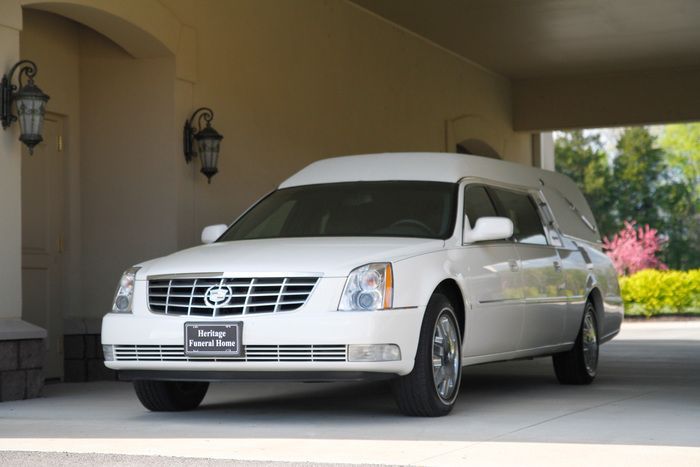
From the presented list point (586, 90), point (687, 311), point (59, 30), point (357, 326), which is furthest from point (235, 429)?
point (687, 311)

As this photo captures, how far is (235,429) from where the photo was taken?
6727 millimetres

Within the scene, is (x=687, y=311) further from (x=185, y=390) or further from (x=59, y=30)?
(x=185, y=390)

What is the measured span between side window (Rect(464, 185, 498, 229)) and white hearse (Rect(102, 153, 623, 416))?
0.05 ft

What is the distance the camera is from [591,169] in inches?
2771

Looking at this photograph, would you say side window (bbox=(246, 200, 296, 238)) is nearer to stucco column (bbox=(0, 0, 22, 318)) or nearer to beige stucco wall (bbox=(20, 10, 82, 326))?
stucco column (bbox=(0, 0, 22, 318))

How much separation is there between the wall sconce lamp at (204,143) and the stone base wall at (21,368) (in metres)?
2.88

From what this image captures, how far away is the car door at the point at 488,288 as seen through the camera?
757 centimetres

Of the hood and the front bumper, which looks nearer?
the front bumper

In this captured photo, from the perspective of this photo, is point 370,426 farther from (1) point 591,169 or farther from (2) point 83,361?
(1) point 591,169

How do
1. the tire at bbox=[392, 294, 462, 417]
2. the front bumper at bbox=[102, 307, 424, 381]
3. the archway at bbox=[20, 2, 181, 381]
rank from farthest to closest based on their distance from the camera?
the archway at bbox=[20, 2, 181, 381] < the tire at bbox=[392, 294, 462, 417] < the front bumper at bbox=[102, 307, 424, 381]

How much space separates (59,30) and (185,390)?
478 centimetres

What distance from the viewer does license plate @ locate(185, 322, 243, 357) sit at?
664 centimetres

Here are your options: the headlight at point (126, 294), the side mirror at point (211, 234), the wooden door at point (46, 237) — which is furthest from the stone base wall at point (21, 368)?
the wooden door at point (46, 237)

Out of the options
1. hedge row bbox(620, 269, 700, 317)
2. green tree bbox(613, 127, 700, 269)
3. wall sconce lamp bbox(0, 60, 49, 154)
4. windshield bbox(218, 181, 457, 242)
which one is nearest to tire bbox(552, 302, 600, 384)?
windshield bbox(218, 181, 457, 242)
